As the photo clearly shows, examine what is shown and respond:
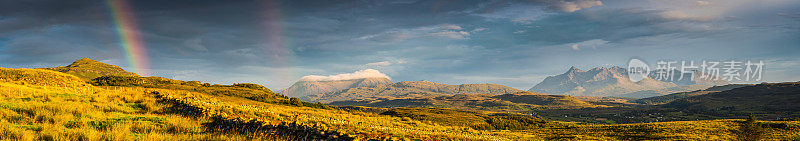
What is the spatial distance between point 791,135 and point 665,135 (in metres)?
12.0

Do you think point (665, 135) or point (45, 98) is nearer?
point (45, 98)

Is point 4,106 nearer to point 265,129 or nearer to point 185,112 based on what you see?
point 185,112

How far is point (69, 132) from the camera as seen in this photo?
12.2 metres

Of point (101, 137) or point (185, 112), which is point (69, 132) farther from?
point (185, 112)

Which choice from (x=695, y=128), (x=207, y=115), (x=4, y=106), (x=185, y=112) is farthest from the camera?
(x=695, y=128)

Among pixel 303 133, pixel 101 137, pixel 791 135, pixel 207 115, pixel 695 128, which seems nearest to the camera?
pixel 101 137

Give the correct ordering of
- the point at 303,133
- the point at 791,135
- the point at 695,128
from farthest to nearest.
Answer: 1. the point at 695,128
2. the point at 791,135
3. the point at 303,133

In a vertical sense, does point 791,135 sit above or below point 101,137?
below

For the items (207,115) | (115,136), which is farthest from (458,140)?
(115,136)

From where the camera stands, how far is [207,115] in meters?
21.8

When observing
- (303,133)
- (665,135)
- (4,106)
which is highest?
(4,106)

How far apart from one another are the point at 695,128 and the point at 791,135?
393 inches

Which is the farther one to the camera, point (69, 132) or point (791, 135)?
point (791, 135)

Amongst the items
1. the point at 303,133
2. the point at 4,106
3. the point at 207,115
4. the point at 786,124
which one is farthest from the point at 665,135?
the point at 4,106
